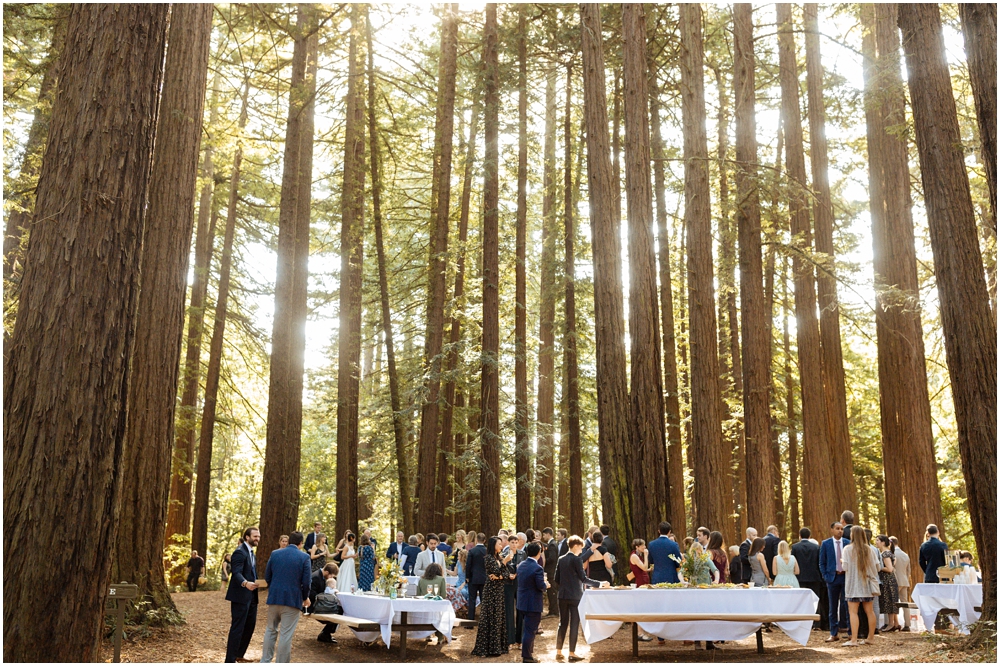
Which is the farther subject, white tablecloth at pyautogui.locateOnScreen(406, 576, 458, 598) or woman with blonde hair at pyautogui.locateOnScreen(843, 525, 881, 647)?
white tablecloth at pyautogui.locateOnScreen(406, 576, 458, 598)

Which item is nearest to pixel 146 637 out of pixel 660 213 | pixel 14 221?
pixel 14 221

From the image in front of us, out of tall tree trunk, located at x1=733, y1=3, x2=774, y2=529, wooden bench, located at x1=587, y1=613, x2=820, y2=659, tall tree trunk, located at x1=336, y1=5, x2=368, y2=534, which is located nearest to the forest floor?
wooden bench, located at x1=587, y1=613, x2=820, y2=659

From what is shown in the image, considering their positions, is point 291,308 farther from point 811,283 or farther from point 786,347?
point 786,347

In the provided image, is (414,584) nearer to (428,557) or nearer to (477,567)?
(428,557)

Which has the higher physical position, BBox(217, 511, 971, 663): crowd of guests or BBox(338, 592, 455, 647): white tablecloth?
BBox(217, 511, 971, 663): crowd of guests

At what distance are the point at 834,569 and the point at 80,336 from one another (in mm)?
11490

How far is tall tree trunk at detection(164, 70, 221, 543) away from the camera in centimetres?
2059

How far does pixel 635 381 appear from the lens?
1404cm

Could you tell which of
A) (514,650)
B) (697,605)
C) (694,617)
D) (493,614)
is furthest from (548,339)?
(694,617)

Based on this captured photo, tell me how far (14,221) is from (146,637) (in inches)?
444

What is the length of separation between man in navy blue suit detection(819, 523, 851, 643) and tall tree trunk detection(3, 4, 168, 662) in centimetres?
1078

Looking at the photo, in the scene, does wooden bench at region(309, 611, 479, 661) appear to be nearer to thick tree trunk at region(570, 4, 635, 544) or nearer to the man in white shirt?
the man in white shirt

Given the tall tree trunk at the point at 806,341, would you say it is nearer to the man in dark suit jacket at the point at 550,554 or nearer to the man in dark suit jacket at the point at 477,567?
the man in dark suit jacket at the point at 550,554

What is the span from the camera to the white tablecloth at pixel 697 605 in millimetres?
10992
